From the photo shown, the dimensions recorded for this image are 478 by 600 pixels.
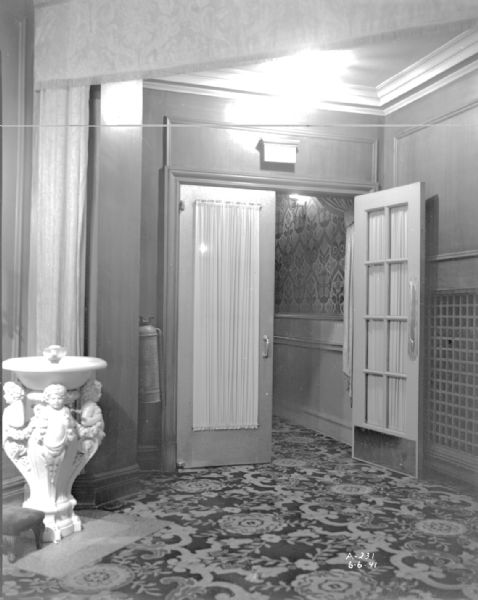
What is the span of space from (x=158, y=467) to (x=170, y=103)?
49.4 inches

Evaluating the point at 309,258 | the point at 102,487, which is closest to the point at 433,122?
the point at 102,487

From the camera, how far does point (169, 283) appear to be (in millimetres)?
2209

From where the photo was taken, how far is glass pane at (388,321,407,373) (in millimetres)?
2035

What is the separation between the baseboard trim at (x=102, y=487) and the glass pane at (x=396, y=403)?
35.3 inches

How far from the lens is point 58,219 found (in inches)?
67.3

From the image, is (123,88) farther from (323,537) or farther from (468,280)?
(323,537)

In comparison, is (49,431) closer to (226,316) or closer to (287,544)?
(287,544)

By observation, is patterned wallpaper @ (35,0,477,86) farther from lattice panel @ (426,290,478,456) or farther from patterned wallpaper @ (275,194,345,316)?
patterned wallpaper @ (275,194,345,316)

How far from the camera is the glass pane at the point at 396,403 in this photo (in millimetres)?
2100

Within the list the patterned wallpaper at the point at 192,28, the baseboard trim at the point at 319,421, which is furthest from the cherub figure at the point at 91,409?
the baseboard trim at the point at 319,421

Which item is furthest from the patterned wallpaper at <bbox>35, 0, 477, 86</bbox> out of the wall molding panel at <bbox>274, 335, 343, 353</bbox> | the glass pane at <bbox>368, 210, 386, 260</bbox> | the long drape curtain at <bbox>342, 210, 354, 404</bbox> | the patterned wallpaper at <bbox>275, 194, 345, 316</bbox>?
the wall molding panel at <bbox>274, 335, 343, 353</bbox>

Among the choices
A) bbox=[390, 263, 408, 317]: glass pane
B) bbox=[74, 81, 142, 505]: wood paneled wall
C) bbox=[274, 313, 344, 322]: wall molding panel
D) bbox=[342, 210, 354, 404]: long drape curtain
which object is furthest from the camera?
bbox=[274, 313, 344, 322]: wall molding panel

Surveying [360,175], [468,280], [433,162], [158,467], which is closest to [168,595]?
[158,467]

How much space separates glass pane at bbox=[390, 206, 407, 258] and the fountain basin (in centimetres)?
105
